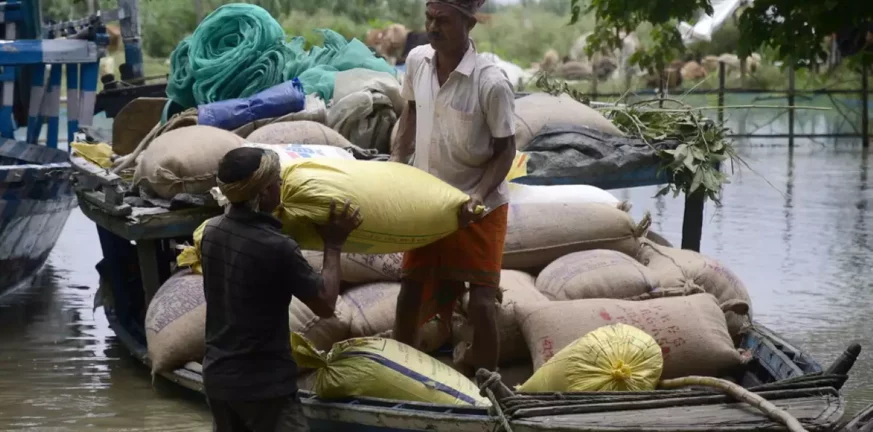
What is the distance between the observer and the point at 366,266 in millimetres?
5957

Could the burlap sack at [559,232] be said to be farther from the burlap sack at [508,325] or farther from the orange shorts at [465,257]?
the orange shorts at [465,257]

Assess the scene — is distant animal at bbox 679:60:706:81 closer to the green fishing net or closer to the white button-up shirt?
the green fishing net

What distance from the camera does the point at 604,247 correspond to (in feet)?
20.6

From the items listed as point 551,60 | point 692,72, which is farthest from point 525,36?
point 692,72

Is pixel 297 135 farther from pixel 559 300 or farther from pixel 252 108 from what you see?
pixel 559 300

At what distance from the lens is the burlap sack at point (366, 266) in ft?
19.4

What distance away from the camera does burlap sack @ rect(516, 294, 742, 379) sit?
209 inches

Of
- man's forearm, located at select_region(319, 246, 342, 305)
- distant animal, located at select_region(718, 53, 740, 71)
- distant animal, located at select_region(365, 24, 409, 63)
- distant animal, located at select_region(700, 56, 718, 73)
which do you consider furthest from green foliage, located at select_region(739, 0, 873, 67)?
distant animal, located at select_region(700, 56, 718, 73)

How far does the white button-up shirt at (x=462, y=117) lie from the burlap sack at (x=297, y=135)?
158 cm

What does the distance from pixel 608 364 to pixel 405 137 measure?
4.26ft

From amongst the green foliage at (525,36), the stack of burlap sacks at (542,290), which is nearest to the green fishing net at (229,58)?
the stack of burlap sacks at (542,290)

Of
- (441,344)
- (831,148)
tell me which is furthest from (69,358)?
(831,148)

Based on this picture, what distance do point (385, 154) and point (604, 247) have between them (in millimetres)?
1489

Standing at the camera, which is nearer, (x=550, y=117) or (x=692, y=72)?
(x=550, y=117)
